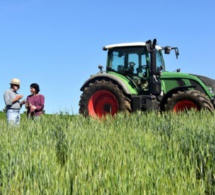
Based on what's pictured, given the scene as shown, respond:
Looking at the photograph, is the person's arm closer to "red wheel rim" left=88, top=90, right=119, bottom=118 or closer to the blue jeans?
the blue jeans

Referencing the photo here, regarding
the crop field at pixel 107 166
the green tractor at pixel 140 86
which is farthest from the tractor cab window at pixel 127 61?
the crop field at pixel 107 166

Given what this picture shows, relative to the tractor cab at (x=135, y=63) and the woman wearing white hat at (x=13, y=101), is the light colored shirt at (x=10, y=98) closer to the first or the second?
the woman wearing white hat at (x=13, y=101)

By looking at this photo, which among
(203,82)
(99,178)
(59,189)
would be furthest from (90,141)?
(203,82)

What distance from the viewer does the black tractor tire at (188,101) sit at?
952 cm

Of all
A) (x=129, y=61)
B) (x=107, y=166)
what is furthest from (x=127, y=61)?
(x=107, y=166)

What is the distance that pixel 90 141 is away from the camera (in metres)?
5.30

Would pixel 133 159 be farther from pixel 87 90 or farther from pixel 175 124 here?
pixel 87 90

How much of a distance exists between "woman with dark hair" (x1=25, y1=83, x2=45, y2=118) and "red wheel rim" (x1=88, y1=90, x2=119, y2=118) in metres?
1.87

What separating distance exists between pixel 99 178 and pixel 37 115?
20.3ft

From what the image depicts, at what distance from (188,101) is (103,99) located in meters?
2.17

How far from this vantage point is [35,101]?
8992 mm

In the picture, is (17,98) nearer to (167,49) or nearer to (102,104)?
(102,104)

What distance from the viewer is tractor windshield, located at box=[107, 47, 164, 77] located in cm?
1044

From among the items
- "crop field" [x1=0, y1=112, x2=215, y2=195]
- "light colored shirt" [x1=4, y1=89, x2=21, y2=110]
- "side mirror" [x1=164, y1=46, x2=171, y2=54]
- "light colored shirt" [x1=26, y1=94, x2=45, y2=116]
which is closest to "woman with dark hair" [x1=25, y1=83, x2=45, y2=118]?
"light colored shirt" [x1=26, y1=94, x2=45, y2=116]
